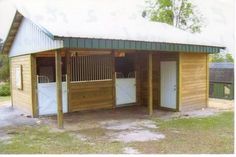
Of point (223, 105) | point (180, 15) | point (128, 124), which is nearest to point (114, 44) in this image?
point (128, 124)

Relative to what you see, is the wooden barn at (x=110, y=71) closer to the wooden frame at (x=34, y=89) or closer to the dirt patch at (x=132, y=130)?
the wooden frame at (x=34, y=89)

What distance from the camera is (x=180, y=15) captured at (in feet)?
68.8

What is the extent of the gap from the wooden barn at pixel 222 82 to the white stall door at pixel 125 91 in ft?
14.3

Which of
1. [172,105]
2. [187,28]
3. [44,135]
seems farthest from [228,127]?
[187,28]

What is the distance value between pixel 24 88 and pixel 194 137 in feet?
19.6

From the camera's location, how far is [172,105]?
976 centimetres

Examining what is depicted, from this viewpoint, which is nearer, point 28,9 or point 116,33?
point 116,33

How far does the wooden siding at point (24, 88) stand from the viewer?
920 cm

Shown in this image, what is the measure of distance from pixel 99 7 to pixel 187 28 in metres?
11.9

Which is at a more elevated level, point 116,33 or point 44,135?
point 116,33

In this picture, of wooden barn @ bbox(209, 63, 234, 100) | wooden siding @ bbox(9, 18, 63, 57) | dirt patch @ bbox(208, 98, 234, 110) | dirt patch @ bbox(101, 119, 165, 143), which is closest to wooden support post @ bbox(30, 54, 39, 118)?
wooden siding @ bbox(9, 18, 63, 57)

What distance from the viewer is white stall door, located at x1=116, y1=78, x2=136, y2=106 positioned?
10492mm

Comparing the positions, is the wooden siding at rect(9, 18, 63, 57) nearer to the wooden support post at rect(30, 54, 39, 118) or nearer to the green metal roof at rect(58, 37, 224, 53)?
the green metal roof at rect(58, 37, 224, 53)

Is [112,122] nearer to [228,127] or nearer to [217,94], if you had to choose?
[228,127]
